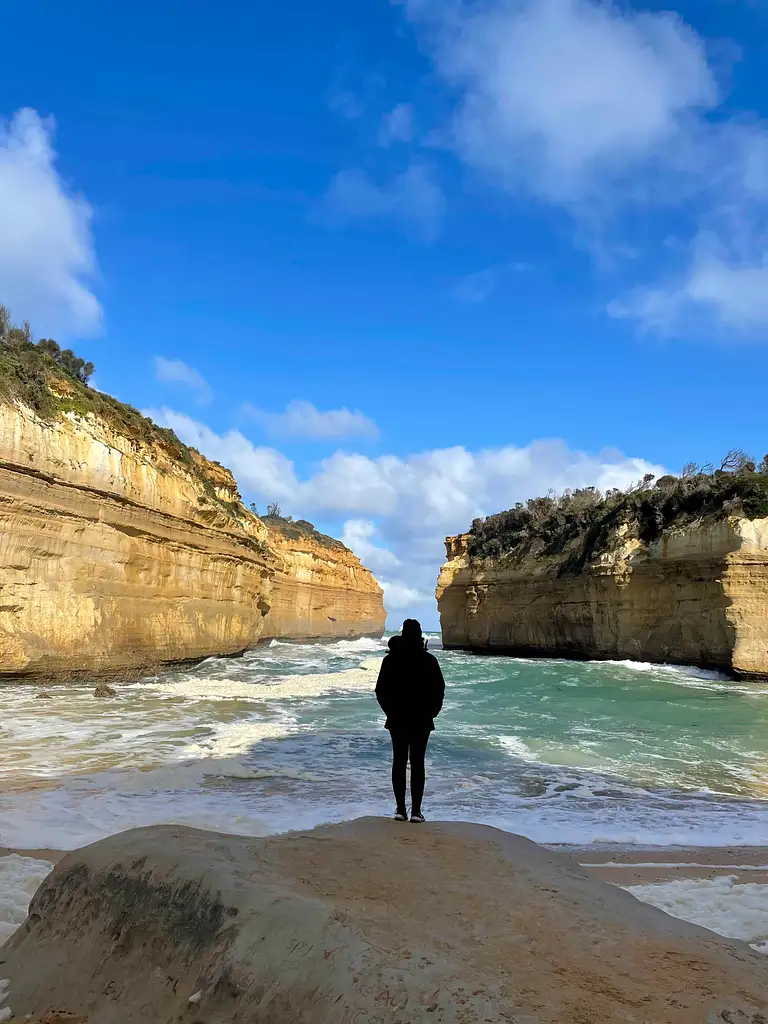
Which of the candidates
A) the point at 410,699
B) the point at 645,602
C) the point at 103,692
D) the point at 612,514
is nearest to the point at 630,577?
the point at 645,602

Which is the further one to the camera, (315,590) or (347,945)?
(315,590)

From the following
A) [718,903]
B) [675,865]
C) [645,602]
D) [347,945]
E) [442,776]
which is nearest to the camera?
[347,945]

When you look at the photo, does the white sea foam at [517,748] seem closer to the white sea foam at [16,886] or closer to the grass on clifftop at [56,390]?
the white sea foam at [16,886]

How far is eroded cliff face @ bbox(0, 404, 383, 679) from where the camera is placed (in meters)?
15.1

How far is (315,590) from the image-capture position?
179 ft

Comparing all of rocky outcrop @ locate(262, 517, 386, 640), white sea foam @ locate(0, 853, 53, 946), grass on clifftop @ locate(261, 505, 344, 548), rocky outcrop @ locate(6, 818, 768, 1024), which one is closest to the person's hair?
Answer: rocky outcrop @ locate(6, 818, 768, 1024)

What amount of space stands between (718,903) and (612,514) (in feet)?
91.1

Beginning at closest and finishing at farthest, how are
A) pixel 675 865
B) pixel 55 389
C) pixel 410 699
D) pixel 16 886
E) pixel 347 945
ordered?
pixel 347 945 < pixel 16 886 < pixel 410 699 < pixel 675 865 < pixel 55 389

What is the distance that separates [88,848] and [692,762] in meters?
9.25

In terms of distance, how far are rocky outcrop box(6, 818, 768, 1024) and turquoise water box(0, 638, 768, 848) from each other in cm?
301

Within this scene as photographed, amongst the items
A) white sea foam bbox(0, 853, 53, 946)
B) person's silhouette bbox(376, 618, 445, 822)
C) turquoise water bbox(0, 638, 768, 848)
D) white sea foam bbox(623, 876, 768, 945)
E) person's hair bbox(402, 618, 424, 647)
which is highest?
person's hair bbox(402, 618, 424, 647)

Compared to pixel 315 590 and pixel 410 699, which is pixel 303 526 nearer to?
pixel 315 590

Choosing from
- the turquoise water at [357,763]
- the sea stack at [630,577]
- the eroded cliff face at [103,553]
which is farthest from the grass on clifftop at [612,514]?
the eroded cliff face at [103,553]

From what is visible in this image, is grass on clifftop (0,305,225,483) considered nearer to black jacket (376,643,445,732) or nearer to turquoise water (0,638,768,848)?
turquoise water (0,638,768,848)
